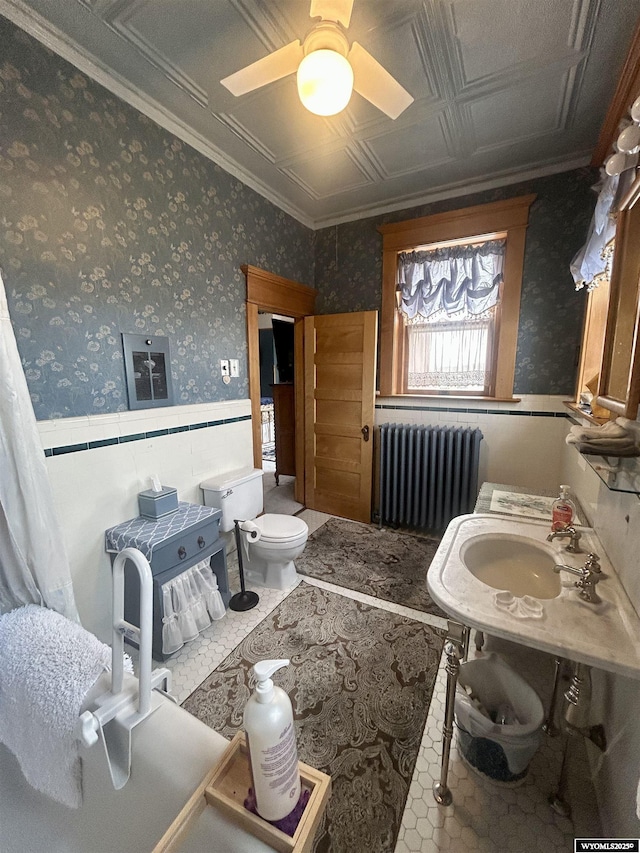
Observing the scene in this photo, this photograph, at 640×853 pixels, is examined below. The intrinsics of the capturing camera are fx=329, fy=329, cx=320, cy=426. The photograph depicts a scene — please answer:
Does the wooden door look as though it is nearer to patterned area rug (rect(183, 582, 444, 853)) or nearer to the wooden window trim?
the wooden window trim

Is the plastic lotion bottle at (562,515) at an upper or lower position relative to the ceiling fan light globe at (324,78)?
lower

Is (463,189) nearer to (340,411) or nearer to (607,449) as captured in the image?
(340,411)

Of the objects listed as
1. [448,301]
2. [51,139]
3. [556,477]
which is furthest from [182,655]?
[448,301]

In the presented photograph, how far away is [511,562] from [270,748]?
1051mm

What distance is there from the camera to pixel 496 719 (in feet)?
3.65

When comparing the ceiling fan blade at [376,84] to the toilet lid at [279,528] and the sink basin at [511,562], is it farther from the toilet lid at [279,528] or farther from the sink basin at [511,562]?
the toilet lid at [279,528]

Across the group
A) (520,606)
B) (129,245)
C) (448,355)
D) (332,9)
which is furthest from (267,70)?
(448,355)

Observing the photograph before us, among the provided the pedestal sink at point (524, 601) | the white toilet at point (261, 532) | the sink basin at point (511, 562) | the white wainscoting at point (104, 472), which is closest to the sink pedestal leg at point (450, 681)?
the pedestal sink at point (524, 601)

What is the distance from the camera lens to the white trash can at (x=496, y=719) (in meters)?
1.01

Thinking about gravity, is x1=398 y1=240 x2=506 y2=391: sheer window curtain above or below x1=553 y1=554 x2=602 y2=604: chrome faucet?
above

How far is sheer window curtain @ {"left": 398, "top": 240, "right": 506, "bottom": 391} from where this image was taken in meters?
2.46

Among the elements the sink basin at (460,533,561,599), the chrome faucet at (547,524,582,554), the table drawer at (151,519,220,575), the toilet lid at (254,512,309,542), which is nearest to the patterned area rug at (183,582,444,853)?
the toilet lid at (254,512,309,542)

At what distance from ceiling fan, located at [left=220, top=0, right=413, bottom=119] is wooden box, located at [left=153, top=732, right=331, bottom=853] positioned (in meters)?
1.86

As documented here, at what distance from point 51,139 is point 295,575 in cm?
253
